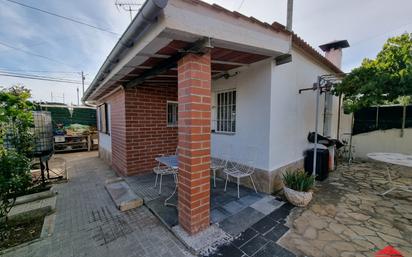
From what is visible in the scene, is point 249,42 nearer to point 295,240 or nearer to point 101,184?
point 295,240

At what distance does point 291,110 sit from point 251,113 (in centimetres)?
108

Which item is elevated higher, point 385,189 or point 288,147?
point 288,147

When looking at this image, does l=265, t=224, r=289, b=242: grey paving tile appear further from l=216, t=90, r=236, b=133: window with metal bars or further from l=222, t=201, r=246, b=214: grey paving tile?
l=216, t=90, r=236, b=133: window with metal bars

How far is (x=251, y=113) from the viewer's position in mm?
3625

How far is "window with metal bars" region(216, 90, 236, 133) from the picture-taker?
4199mm

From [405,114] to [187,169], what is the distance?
28.8 feet

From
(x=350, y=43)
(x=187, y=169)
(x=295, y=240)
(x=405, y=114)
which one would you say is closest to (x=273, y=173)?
(x=295, y=240)

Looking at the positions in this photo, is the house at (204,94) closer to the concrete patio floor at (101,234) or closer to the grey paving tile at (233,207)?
the concrete patio floor at (101,234)

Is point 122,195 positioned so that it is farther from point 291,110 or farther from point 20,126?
point 291,110

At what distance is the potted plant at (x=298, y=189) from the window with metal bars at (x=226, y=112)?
1681 millimetres

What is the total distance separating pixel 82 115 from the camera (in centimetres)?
1071

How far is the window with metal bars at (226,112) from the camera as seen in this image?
13.8 ft

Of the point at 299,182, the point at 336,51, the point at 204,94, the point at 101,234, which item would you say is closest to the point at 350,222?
the point at 299,182

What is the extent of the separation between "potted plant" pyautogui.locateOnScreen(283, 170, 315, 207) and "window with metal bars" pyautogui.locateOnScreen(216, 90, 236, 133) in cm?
168
